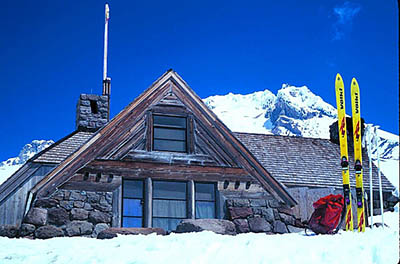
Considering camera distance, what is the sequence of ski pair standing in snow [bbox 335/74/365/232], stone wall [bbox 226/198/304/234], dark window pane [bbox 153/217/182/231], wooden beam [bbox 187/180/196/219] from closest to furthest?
dark window pane [bbox 153/217/182/231]
wooden beam [bbox 187/180/196/219]
stone wall [bbox 226/198/304/234]
ski pair standing in snow [bbox 335/74/365/232]

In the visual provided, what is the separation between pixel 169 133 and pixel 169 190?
Result: 1.49 m

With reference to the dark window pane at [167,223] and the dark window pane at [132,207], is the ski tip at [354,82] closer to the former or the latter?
the dark window pane at [167,223]

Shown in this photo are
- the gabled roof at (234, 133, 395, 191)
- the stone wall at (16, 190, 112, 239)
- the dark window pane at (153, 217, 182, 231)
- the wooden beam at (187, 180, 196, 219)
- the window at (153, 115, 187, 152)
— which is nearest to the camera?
the stone wall at (16, 190, 112, 239)

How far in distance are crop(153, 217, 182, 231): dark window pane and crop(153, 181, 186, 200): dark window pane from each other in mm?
550

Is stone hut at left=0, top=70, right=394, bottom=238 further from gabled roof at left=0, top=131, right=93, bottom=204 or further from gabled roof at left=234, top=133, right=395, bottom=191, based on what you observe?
gabled roof at left=234, top=133, right=395, bottom=191

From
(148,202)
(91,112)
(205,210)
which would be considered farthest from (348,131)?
(148,202)

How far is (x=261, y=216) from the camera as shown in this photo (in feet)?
47.3

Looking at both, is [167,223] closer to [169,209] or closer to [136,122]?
[169,209]

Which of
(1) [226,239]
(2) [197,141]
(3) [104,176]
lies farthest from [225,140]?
(1) [226,239]

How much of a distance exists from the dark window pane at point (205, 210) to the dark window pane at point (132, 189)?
1.40 m

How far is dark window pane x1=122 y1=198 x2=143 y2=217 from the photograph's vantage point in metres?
13.8

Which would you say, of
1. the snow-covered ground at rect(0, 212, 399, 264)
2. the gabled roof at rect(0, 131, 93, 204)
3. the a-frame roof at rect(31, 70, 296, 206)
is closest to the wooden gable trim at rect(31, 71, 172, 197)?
the a-frame roof at rect(31, 70, 296, 206)

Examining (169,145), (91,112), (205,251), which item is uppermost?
(91,112)

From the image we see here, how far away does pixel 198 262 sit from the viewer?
859cm
